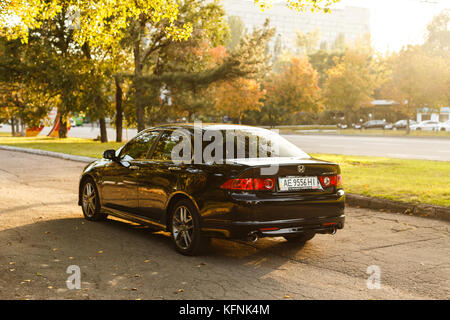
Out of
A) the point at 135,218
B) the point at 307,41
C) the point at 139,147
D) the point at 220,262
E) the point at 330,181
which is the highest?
the point at 307,41

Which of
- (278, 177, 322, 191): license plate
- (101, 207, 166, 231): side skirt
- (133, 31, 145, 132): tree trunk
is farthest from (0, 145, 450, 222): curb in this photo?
(133, 31, 145, 132): tree trunk

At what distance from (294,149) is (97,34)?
10.6 meters

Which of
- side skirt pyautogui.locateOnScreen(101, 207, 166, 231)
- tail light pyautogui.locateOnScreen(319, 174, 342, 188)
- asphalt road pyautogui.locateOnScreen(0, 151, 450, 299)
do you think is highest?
tail light pyautogui.locateOnScreen(319, 174, 342, 188)

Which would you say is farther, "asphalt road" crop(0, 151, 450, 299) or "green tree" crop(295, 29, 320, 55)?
"green tree" crop(295, 29, 320, 55)

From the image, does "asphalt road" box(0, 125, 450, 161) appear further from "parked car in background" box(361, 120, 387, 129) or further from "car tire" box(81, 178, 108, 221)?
"parked car in background" box(361, 120, 387, 129)

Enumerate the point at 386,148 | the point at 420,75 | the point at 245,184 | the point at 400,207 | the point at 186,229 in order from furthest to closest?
the point at 420,75 → the point at 386,148 → the point at 400,207 → the point at 186,229 → the point at 245,184

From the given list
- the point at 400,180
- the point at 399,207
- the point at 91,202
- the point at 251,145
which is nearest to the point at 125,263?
the point at 251,145

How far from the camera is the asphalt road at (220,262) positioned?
4.85 metres

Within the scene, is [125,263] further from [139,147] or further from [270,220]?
[139,147]

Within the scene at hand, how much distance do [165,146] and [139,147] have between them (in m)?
0.72

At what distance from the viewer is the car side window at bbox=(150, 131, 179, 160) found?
21.9ft

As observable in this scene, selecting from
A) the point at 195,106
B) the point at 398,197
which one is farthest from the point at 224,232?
the point at 195,106

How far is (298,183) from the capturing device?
19.6 ft

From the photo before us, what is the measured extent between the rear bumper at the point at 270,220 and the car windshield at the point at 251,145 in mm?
683
